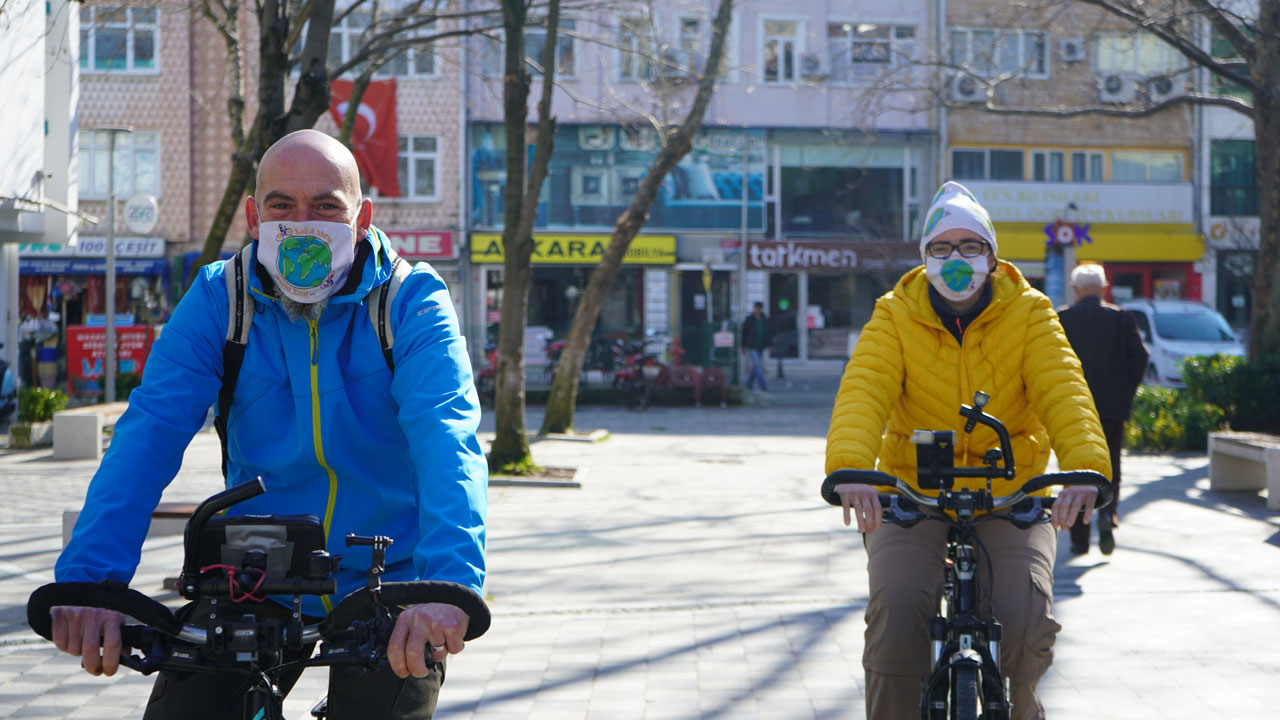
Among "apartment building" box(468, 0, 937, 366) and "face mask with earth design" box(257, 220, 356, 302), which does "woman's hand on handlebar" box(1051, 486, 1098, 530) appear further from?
"apartment building" box(468, 0, 937, 366)

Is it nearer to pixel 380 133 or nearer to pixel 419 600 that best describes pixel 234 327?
pixel 419 600

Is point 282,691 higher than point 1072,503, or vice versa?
point 1072,503

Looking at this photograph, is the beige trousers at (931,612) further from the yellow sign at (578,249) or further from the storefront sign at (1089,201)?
the storefront sign at (1089,201)

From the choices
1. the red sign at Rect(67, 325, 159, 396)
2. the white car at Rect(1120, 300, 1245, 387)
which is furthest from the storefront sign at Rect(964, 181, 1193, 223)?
the red sign at Rect(67, 325, 159, 396)

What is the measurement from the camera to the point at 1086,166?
3522cm

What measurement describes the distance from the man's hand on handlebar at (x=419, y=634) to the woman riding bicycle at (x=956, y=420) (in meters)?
1.58

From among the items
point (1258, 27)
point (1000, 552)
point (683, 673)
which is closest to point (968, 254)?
point (1000, 552)

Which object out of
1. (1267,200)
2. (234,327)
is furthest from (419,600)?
(1267,200)

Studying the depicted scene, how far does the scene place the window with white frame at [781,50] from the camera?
3425 cm

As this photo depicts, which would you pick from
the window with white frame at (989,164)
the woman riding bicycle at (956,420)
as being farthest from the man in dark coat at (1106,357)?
the window with white frame at (989,164)

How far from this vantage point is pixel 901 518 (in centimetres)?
340

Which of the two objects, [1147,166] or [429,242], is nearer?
[429,242]

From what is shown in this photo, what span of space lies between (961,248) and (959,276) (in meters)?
0.11

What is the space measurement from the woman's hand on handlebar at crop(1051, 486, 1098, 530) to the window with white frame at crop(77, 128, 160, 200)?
31.9 m
